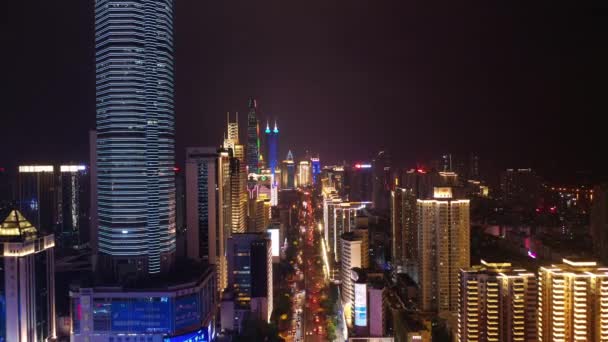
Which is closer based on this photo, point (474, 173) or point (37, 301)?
point (37, 301)

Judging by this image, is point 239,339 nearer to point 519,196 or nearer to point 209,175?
point 209,175

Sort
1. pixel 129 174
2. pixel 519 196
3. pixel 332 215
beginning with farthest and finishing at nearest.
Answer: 1. pixel 332 215
2. pixel 519 196
3. pixel 129 174

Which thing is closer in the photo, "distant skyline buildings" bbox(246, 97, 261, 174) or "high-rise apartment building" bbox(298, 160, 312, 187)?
"distant skyline buildings" bbox(246, 97, 261, 174)

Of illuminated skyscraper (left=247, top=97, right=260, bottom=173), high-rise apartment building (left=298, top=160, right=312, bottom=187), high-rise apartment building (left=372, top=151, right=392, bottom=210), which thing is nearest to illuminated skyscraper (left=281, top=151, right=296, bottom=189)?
high-rise apartment building (left=298, top=160, right=312, bottom=187)

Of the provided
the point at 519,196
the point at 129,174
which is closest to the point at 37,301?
the point at 129,174

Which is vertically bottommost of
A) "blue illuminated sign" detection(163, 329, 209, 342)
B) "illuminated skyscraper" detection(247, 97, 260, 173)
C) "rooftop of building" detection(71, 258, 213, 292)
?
"blue illuminated sign" detection(163, 329, 209, 342)

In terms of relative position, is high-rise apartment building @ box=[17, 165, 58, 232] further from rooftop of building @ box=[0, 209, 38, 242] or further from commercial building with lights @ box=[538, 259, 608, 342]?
commercial building with lights @ box=[538, 259, 608, 342]

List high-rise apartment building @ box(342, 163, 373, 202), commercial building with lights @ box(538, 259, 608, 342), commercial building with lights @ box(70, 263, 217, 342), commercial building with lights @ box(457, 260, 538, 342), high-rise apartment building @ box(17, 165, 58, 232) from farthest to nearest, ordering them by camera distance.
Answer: high-rise apartment building @ box(342, 163, 373, 202), high-rise apartment building @ box(17, 165, 58, 232), commercial building with lights @ box(70, 263, 217, 342), commercial building with lights @ box(457, 260, 538, 342), commercial building with lights @ box(538, 259, 608, 342)

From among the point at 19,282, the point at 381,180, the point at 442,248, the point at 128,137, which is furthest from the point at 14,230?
the point at 381,180
